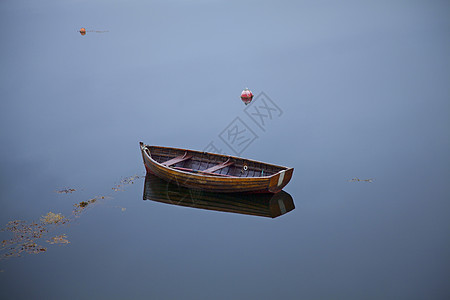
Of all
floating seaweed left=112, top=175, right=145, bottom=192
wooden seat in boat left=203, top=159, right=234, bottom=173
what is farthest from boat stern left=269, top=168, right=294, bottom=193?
floating seaweed left=112, top=175, right=145, bottom=192

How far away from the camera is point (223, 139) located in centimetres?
2573

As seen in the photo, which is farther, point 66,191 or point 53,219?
point 66,191

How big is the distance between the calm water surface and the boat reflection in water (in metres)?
0.29

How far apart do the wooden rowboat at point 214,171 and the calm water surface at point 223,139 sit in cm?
101

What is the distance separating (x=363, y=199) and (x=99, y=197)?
10.1 metres

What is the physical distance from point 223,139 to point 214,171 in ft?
25.0

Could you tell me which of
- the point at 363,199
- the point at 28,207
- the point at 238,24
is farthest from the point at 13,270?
the point at 238,24

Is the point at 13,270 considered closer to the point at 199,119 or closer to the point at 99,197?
the point at 99,197

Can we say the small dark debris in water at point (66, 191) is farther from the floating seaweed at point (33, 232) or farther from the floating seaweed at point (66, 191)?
the floating seaweed at point (33, 232)

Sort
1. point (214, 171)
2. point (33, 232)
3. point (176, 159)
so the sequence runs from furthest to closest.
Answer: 1. point (176, 159)
2. point (214, 171)
3. point (33, 232)

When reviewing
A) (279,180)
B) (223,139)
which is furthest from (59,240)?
(223,139)

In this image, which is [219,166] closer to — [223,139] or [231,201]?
[231,201]

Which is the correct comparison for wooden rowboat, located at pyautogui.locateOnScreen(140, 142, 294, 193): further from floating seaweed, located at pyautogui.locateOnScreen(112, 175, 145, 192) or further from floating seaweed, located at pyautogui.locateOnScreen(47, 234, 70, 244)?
floating seaweed, located at pyautogui.locateOnScreen(47, 234, 70, 244)

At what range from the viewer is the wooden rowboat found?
54.6 feet
